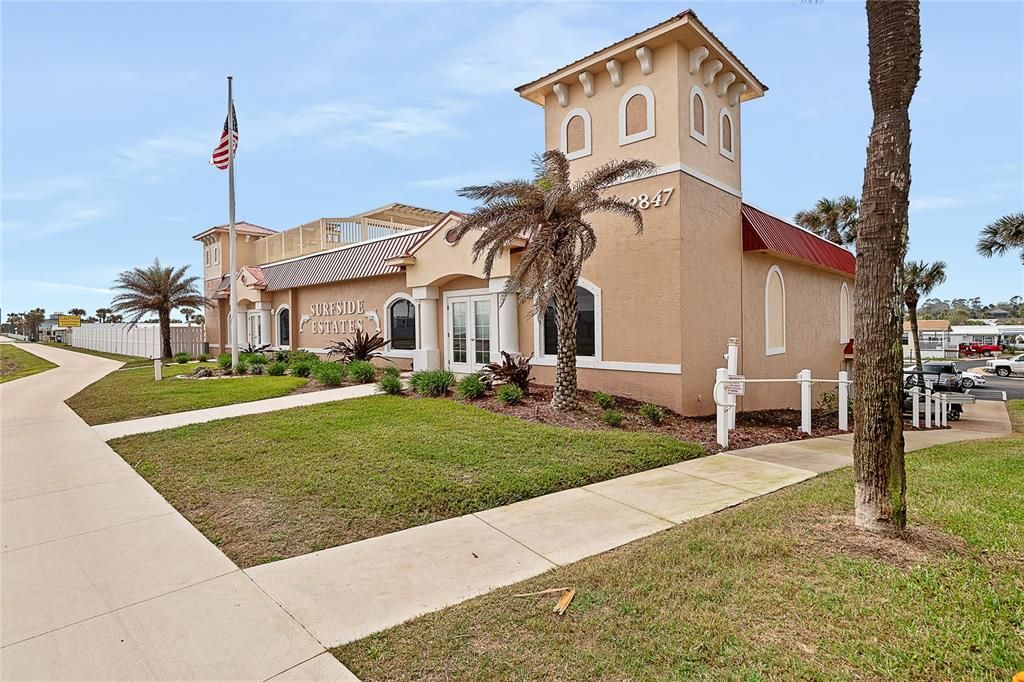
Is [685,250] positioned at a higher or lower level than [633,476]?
higher

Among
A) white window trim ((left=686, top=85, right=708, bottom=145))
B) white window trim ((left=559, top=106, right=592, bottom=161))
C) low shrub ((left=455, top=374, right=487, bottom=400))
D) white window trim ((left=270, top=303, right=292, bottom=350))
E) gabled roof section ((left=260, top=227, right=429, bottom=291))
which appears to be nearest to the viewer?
white window trim ((left=686, top=85, right=708, bottom=145))

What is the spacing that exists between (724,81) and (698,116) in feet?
4.82

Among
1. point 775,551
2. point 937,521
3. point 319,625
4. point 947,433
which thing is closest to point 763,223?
point 947,433

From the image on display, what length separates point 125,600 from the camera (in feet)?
12.6

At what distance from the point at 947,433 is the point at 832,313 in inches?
253

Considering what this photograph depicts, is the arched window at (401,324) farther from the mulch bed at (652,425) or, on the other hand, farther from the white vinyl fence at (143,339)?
the white vinyl fence at (143,339)

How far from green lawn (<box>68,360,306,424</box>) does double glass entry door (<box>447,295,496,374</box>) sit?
162 inches

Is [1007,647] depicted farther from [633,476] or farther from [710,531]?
[633,476]

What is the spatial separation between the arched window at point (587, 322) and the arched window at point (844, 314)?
12.1 metres

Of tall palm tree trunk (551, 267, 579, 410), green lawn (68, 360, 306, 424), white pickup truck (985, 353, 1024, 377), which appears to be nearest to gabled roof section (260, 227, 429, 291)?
green lawn (68, 360, 306, 424)

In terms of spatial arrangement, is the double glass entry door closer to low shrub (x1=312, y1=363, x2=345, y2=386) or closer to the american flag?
low shrub (x1=312, y1=363, x2=345, y2=386)

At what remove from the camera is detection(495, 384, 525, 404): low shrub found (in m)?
10.8

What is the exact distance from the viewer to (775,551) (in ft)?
13.5

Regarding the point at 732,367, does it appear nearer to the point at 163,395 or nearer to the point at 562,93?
the point at 562,93
